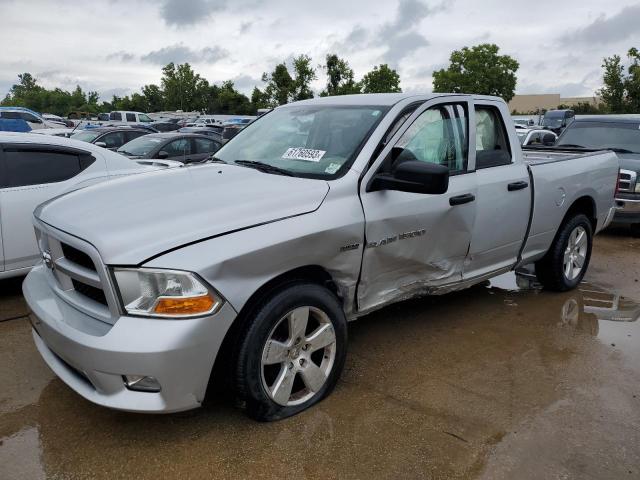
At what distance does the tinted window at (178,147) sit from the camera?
34.3 feet

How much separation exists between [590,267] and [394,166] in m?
4.27

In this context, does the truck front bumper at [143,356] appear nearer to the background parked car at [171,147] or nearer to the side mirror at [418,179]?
the side mirror at [418,179]

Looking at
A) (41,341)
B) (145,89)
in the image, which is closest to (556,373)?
(41,341)

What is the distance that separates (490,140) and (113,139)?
11.8 meters

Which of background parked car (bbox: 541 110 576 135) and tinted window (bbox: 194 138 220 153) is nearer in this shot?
tinted window (bbox: 194 138 220 153)

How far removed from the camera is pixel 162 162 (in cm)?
684

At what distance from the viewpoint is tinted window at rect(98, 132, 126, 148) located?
13.7 meters

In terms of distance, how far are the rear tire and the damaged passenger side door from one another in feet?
5.19

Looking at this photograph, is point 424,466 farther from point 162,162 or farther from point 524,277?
point 162,162

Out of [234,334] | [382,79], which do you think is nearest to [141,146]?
[234,334]

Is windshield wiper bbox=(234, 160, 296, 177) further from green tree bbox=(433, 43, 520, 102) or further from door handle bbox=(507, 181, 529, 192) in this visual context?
green tree bbox=(433, 43, 520, 102)

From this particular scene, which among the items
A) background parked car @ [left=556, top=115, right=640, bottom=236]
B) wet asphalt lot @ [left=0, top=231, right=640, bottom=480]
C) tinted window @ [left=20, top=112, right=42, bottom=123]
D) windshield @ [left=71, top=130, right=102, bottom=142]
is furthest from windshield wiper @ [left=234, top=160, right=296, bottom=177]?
tinted window @ [left=20, top=112, right=42, bottom=123]

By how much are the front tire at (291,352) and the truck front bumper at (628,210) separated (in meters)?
6.48

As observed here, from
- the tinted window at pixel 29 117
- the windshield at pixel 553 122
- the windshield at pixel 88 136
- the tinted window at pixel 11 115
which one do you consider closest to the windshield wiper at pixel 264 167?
the windshield at pixel 88 136
